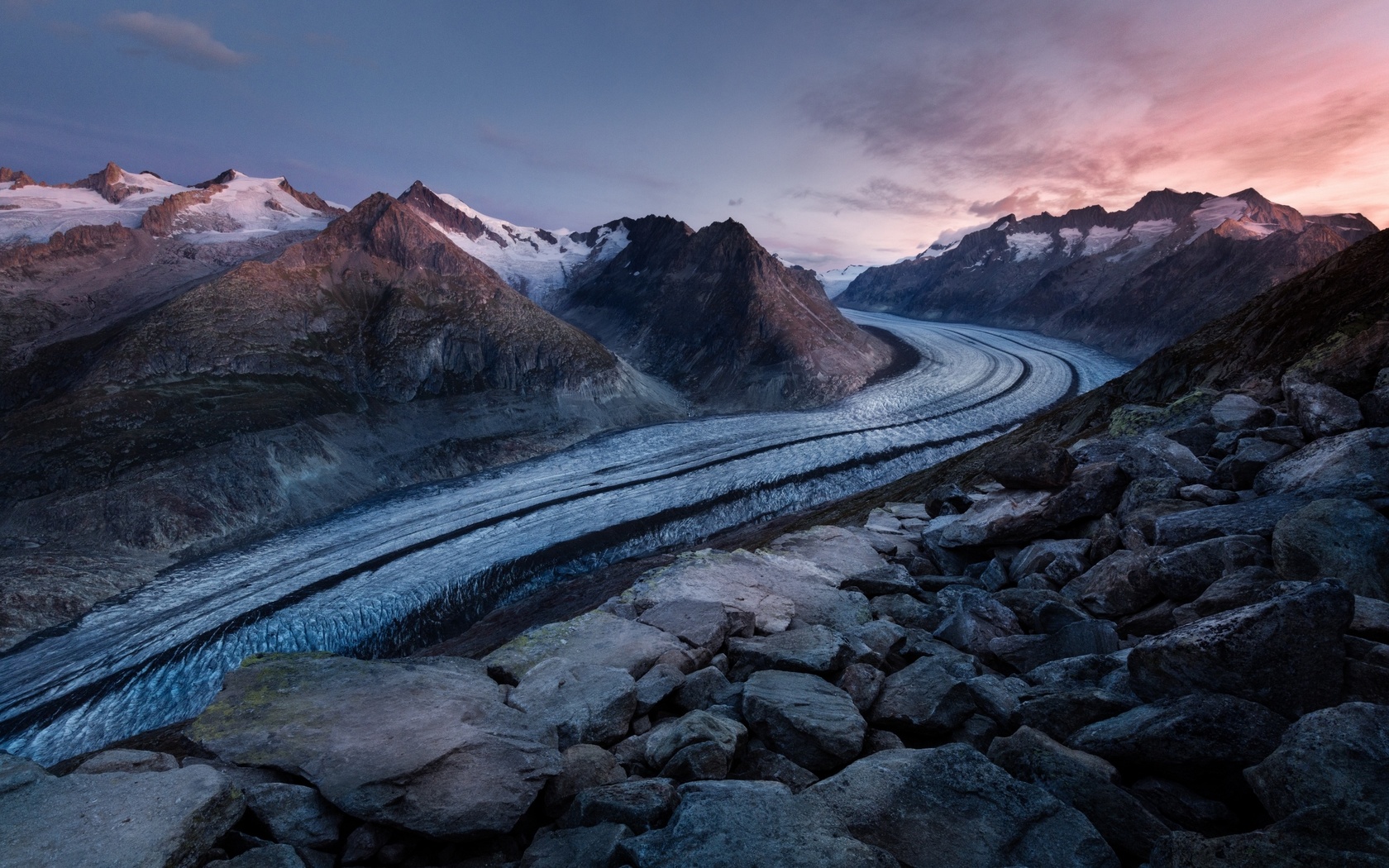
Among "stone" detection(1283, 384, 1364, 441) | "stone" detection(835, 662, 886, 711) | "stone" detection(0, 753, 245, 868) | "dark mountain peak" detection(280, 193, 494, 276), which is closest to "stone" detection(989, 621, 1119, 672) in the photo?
"stone" detection(835, 662, 886, 711)

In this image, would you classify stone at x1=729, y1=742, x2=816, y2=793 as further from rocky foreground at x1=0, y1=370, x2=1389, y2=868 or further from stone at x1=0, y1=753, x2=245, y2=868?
stone at x1=0, y1=753, x2=245, y2=868

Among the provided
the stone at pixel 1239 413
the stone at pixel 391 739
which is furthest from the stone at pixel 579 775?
the stone at pixel 1239 413

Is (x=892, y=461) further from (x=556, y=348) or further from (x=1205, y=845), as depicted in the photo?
(x=1205, y=845)

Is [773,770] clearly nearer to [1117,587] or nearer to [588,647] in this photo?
[588,647]

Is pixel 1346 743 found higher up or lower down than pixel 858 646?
higher up

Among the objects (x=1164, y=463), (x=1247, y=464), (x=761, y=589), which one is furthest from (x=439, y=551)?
(x=1247, y=464)

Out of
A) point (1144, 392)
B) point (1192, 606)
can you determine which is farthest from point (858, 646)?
point (1144, 392)
